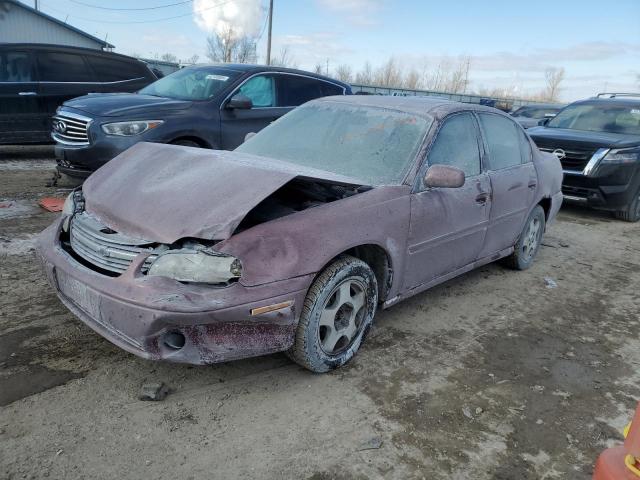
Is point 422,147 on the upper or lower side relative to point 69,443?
upper

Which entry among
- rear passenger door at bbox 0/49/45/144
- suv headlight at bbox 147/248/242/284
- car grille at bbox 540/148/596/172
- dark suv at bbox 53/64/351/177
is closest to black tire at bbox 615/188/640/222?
car grille at bbox 540/148/596/172

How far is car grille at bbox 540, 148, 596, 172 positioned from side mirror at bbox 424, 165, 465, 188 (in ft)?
17.4

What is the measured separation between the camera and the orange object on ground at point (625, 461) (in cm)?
141

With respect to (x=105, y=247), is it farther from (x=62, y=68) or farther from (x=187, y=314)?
(x=62, y=68)

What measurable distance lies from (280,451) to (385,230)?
143cm

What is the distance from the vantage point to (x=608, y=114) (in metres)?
8.48

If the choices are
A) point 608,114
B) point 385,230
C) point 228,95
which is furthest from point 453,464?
point 608,114

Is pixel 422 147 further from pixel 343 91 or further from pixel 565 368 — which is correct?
pixel 343 91

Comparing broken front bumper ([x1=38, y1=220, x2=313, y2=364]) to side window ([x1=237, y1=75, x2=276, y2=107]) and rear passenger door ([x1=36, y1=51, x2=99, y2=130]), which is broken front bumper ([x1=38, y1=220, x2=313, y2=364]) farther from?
rear passenger door ([x1=36, y1=51, x2=99, y2=130])

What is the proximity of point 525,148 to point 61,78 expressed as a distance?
776 centimetres

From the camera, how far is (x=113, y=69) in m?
9.32

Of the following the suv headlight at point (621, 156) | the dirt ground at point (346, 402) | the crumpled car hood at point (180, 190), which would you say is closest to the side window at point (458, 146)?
the crumpled car hood at point (180, 190)

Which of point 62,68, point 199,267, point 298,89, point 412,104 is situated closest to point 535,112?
point 298,89

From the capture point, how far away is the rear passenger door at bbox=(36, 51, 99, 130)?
8539 mm
